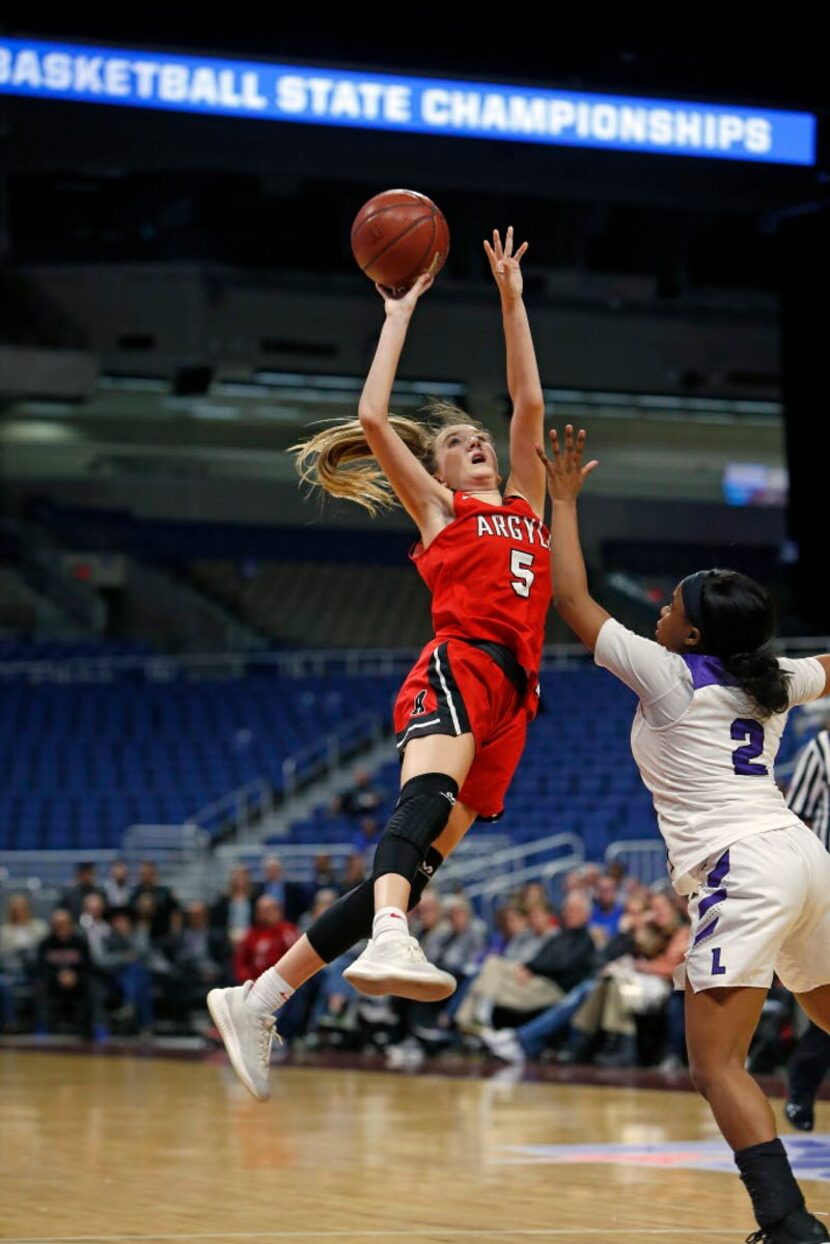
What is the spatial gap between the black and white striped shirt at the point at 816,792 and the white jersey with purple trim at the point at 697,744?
3261 mm

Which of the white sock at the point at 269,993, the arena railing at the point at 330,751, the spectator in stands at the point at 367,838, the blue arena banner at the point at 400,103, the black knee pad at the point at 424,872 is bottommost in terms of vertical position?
the spectator in stands at the point at 367,838

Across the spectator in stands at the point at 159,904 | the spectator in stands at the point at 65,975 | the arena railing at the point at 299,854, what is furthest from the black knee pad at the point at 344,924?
the arena railing at the point at 299,854

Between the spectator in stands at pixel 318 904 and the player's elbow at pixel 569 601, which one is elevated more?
the player's elbow at pixel 569 601

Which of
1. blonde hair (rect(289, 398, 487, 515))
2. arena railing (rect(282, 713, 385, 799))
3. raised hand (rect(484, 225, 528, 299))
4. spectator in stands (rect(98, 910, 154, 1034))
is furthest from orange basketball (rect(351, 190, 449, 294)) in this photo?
arena railing (rect(282, 713, 385, 799))

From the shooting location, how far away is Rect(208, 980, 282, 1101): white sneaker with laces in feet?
17.3

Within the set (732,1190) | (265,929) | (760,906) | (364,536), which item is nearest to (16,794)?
(265,929)

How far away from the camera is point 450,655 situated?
5.16 meters

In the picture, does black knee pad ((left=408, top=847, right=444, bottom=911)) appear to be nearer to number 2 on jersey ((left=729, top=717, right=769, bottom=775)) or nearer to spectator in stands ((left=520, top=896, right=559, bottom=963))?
number 2 on jersey ((left=729, top=717, right=769, bottom=775))

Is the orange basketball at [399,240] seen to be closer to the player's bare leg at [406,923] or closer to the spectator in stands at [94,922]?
the player's bare leg at [406,923]

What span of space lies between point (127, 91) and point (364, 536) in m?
16.6

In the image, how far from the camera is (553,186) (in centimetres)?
1756

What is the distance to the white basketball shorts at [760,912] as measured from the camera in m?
4.47

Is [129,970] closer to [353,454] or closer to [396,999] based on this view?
[396,999]

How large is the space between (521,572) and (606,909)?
867cm
